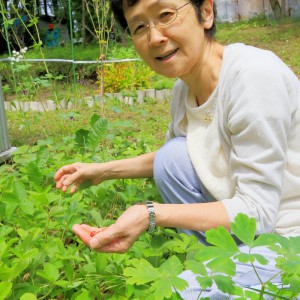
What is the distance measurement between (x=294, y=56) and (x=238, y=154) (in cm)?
658

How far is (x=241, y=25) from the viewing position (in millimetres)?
11727

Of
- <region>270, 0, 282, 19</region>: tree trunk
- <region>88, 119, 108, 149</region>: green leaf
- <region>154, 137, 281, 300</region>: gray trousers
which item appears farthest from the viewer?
<region>270, 0, 282, 19</region>: tree trunk

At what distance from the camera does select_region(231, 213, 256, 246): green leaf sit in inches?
42.6

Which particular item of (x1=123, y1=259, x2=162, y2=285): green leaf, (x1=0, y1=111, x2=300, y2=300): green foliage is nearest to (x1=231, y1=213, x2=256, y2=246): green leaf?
(x1=0, y1=111, x2=300, y2=300): green foliage

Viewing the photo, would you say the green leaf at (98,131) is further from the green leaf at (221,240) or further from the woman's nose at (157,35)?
the green leaf at (221,240)

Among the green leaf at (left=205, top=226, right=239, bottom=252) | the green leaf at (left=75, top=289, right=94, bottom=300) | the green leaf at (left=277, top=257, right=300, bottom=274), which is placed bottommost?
the green leaf at (left=75, top=289, right=94, bottom=300)

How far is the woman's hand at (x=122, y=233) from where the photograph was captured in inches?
53.7

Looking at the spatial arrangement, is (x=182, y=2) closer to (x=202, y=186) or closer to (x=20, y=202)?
(x=202, y=186)

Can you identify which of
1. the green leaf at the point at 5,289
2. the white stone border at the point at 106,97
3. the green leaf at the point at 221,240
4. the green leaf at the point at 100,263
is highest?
the green leaf at the point at 221,240

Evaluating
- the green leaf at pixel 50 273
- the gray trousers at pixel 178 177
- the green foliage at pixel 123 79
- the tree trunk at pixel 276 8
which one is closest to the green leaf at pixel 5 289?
the green leaf at pixel 50 273

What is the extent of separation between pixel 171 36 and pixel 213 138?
0.34 metres

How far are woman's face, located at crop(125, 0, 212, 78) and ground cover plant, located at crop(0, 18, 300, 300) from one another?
0.53m

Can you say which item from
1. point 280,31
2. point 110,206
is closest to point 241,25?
point 280,31

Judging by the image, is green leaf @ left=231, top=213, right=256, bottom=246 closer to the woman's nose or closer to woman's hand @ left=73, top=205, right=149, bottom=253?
woman's hand @ left=73, top=205, right=149, bottom=253
